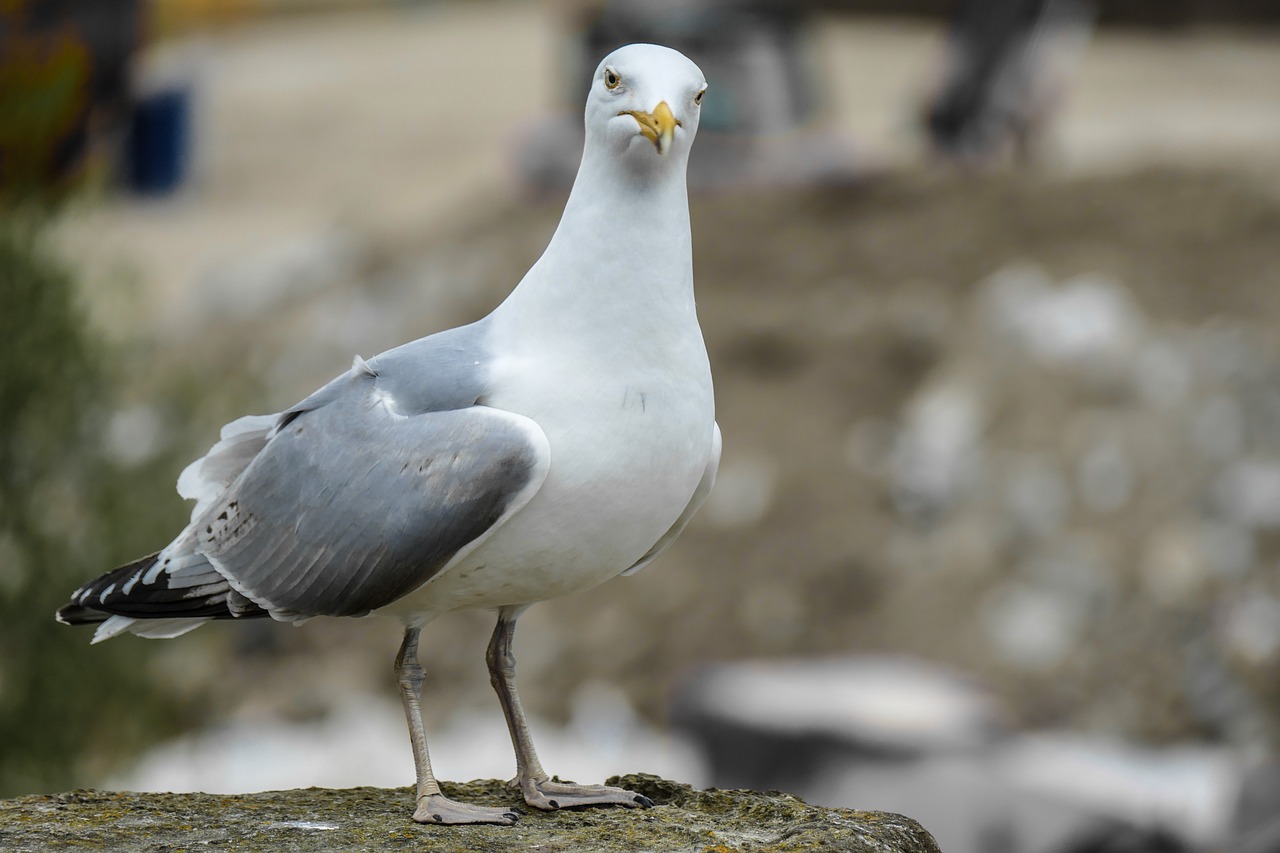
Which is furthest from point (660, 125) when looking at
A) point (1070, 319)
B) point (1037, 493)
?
point (1070, 319)

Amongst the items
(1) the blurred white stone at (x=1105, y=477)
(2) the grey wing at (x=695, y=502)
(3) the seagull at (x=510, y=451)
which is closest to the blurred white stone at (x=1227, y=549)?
(1) the blurred white stone at (x=1105, y=477)

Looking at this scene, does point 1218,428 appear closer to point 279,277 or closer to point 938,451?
point 938,451

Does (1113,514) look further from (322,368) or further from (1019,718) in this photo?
(322,368)

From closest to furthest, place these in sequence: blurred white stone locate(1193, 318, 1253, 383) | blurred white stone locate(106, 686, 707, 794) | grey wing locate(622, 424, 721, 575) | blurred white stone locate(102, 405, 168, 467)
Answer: grey wing locate(622, 424, 721, 575) < blurred white stone locate(102, 405, 168, 467) < blurred white stone locate(106, 686, 707, 794) < blurred white stone locate(1193, 318, 1253, 383)

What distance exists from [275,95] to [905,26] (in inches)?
463

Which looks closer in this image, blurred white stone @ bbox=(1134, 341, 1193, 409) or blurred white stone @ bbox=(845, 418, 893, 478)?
blurred white stone @ bbox=(1134, 341, 1193, 409)

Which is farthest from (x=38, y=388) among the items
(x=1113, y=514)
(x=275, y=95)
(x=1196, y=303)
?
(x=275, y=95)

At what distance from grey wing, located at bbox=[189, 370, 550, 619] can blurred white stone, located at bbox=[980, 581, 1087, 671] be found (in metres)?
6.81

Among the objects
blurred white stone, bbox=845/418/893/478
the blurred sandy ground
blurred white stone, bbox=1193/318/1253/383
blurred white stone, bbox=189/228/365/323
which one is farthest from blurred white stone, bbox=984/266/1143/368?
blurred white stone, bbox=189/228/365/323

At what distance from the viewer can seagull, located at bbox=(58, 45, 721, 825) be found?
10.2 feet

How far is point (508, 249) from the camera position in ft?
44.2

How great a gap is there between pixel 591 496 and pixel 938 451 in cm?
772

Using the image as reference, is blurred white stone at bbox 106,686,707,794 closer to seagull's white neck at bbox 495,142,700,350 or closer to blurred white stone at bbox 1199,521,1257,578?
blurred white stone at bbox 1199,521,1257,578

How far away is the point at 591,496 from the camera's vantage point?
3105 mm
